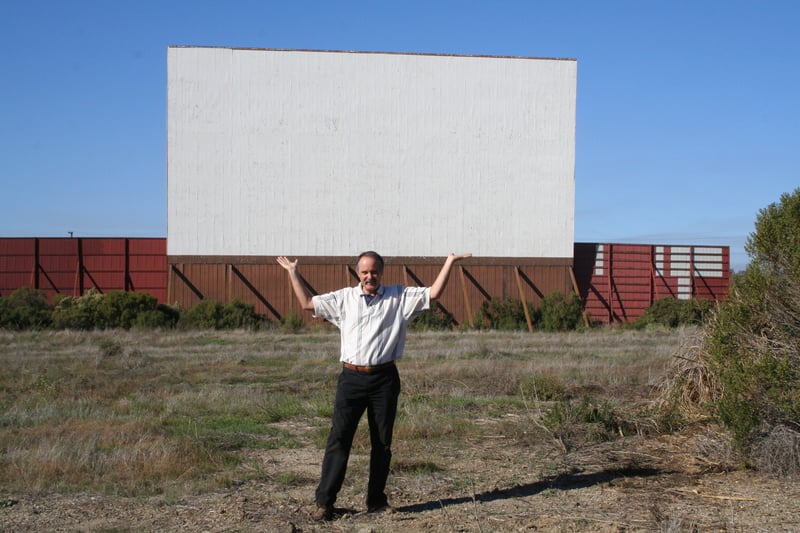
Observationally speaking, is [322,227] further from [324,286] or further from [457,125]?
[457,125]

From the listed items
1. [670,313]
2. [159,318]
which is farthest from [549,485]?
[670,313]

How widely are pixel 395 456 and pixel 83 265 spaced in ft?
84.3

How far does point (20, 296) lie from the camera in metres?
28.2

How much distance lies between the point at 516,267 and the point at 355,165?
279 inches

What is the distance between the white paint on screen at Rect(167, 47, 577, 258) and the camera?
2980 cm

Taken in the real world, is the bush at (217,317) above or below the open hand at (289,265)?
below

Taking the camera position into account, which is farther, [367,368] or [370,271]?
[370,271]

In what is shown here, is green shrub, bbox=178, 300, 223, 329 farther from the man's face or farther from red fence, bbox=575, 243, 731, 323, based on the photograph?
the man's face

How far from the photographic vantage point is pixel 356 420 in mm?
6461

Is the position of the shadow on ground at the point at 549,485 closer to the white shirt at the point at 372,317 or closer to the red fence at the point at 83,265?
the white shirt at the point at 372,317

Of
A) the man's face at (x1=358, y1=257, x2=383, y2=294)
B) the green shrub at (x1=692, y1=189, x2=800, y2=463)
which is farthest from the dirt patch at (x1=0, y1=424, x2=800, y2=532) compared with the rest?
the man's face at (x1=358, y1=257, x2=383, y2=294)

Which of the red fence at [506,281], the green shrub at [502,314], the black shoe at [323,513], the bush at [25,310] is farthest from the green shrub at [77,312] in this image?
the black shoe at [323,513]

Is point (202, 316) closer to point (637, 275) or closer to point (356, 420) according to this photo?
point (637, 275)

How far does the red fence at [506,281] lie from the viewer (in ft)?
102
